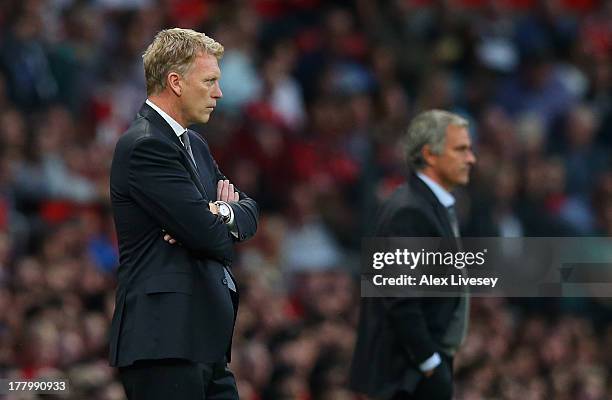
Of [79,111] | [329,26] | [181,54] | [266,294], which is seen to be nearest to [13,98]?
[79,111]

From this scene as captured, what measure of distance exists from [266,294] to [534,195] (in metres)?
2.90

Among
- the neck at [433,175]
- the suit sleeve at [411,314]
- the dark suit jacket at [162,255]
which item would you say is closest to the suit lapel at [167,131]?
the dark suit jacket at [162,255]

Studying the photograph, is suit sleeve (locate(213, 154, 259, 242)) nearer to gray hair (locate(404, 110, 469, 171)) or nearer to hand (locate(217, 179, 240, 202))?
hand (locate(217, 179, 240, 202))

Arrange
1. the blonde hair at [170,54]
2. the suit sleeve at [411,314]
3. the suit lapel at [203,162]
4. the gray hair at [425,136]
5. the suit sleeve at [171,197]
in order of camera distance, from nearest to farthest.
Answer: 1. the suit sleeve at [171,197]
2. the blonde hair at [170,54]
3. the suit lapel at [203,162]
4. the suit sleeve at [411,314]
5. the gray hair at [425,136]

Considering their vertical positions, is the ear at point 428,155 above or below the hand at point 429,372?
above

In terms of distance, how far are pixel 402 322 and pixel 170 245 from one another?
1.63 m

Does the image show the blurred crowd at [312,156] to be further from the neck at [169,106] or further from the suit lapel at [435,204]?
the neck at [169,106]

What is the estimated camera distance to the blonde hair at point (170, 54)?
4.44 meters

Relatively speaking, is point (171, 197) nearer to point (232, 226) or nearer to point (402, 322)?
point (232, 226)

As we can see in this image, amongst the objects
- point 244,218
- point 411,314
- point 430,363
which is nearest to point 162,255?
point 244,218

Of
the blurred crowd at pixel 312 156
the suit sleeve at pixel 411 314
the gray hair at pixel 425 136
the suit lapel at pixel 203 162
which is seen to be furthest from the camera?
the blurred crowd at pixel 312 156

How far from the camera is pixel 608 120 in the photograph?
1205cm

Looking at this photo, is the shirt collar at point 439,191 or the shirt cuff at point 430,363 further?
the shirt collar at point 439,191

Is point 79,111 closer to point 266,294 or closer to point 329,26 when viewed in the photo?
point 266,294
